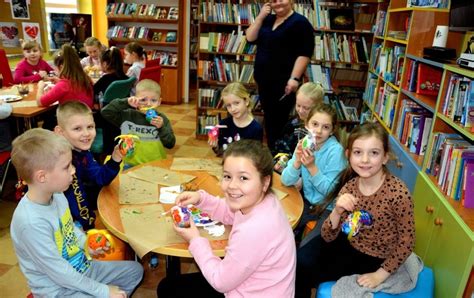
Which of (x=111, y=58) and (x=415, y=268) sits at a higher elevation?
(x=111, y=58)

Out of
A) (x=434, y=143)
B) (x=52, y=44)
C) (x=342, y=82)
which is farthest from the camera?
(x=52, y=44)

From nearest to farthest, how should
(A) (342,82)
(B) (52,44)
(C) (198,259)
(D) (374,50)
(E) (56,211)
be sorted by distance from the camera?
(C) (198,259) → (E) (56,211) → (D) (374,50) → (A) (342,82) → (B) (52,44)

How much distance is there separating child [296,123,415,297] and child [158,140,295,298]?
409 mm

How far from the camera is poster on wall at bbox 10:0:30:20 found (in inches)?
A: 199

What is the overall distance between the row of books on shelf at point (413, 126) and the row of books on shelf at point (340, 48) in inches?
66.4

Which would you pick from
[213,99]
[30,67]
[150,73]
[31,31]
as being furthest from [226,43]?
[31,31]

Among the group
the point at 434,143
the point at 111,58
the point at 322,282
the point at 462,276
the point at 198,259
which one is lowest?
the point at 322,282

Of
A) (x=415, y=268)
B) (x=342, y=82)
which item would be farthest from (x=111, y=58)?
(x=415, y=268)

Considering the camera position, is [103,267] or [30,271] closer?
[30,271]

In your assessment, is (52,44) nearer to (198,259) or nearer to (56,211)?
(56,211)

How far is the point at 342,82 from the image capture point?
4891 millimetres

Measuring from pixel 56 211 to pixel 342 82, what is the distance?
13.7 ft

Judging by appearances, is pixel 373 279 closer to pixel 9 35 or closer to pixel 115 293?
pixel 115 293

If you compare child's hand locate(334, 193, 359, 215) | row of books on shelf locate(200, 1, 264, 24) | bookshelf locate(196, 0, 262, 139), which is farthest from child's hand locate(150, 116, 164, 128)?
row of books on shelf locate(200, 1, 264, 24)
